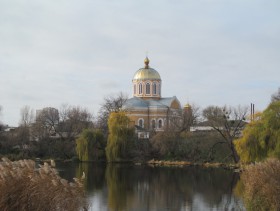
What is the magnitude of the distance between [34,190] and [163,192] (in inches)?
579

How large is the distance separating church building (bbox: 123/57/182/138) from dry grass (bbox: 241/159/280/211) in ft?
144

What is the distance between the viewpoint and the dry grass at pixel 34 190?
789 cm

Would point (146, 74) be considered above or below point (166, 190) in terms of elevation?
above

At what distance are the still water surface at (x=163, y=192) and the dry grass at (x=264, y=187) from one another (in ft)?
9.97

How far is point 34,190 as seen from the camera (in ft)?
26.5

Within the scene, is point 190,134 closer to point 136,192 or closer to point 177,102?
point 177,102

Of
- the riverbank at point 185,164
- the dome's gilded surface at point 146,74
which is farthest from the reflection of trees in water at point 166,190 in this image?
the dome's gilded surface at point 146,74

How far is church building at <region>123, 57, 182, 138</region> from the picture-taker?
62719 millimetres

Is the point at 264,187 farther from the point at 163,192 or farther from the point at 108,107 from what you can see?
the point at 108,107

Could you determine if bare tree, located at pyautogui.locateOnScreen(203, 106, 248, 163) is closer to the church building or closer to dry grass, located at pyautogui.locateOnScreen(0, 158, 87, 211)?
the church building

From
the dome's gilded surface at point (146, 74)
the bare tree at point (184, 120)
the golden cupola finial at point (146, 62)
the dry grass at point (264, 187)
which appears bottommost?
the dry grass at point (264, 187)

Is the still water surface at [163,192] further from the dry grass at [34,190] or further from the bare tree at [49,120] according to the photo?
the bare tree at [49,120]

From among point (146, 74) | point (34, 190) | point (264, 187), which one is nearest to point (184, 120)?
point (146, 74)

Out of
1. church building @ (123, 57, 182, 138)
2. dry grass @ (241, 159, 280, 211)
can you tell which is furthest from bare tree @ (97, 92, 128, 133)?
dry grass @ (241, 159, 280, 211)
